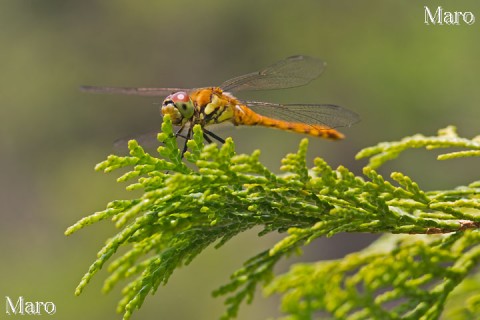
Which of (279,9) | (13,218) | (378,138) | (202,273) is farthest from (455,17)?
(13,218)

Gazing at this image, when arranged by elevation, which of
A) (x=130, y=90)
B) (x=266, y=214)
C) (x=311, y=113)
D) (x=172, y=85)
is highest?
(x=172, y=85)

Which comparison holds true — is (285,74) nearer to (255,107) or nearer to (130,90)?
(255,107)

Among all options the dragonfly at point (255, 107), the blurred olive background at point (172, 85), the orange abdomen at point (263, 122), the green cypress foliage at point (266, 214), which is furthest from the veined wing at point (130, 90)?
the blurred olive background at point (172, 85)

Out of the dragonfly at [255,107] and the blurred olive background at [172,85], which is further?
the blurred olive background at [172,85]

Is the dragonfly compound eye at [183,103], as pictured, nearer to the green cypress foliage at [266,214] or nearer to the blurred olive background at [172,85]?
the green cypress foliage at [266,214]

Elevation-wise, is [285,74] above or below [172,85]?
below

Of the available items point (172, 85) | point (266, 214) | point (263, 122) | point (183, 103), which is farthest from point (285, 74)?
point (172, 85)

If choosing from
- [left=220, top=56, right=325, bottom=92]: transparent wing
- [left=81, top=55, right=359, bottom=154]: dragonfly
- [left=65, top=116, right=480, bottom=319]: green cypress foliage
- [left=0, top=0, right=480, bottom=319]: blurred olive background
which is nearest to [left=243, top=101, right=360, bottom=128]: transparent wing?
[left=81, top=55, right=359, bottom=154]: dragonfly
